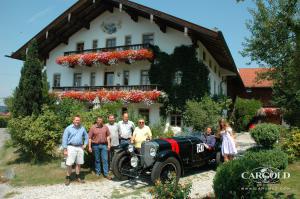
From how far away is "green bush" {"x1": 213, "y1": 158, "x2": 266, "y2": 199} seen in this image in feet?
17.5

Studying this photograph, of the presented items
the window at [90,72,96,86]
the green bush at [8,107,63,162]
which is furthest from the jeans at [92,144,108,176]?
the window at [90,72,96,86]

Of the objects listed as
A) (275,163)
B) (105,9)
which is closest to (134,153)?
(275,163)

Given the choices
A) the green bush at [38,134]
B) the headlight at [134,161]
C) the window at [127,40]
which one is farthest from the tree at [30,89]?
the window at [127,40]

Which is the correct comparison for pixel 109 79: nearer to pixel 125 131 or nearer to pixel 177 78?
pixel 177 78

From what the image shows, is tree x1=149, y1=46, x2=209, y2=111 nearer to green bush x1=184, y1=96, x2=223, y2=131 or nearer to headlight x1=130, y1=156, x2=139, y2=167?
green bush x1=184, y1=96, x2=223, y2=131

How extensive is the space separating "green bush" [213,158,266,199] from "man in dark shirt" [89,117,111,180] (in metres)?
4.66

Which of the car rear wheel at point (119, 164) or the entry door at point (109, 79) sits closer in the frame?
the car rear wheel at point (119, 164)

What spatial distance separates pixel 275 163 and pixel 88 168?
19.7 ft

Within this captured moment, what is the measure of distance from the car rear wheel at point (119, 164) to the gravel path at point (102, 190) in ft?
0.76

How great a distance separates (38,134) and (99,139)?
2.92 meters

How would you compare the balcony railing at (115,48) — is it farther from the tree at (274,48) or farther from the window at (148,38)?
the tree at (274,48)

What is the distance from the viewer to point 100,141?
→ 9.90 meters

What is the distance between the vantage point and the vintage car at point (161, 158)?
858 centimetres

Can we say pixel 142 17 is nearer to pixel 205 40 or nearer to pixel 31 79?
pixel 205 40
